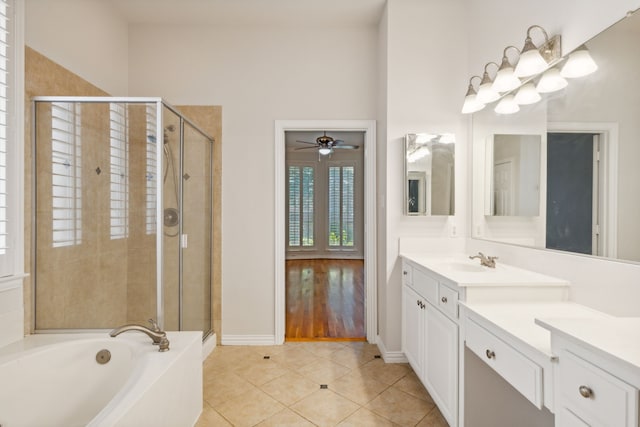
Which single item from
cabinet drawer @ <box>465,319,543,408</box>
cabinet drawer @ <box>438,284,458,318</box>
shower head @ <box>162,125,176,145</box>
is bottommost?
cabinet drawer @ <box>465,319,543,408</box>

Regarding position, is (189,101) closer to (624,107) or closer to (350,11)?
(350,11)

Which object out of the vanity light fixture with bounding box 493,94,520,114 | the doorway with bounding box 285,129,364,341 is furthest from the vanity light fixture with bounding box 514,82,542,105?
the doorway with bounding box 285,129,364,341

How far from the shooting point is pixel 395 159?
2.46 m

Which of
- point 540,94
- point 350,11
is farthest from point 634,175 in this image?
point 350,11

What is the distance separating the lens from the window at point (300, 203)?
7215mm

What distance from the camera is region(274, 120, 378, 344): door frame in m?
2.76

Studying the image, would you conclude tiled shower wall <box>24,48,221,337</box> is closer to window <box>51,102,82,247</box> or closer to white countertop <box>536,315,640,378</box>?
window <box>51,102,82,247</box>

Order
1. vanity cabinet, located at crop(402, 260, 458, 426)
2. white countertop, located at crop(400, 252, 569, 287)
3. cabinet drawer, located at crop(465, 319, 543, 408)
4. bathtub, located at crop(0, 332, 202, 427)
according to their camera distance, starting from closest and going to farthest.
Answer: cabinet drawer, located at crop(465, 319, 543, 408) → bathtub, located at crop(0, 332, 202, 427) → white countertop, located at crop(400, 252, 569, 287) → vanity cabinet, located at crop(402, 260, 458, 426)

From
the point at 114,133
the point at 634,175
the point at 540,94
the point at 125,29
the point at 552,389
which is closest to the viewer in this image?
the point at 552,389

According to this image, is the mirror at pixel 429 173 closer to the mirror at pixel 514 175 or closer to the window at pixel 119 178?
the mirror at pixel 514 175

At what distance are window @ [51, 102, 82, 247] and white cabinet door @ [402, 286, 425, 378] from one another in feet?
7.56

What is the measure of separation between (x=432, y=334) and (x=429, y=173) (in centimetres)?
124

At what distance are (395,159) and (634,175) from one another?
4.85 ft

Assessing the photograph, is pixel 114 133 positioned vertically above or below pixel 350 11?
below
